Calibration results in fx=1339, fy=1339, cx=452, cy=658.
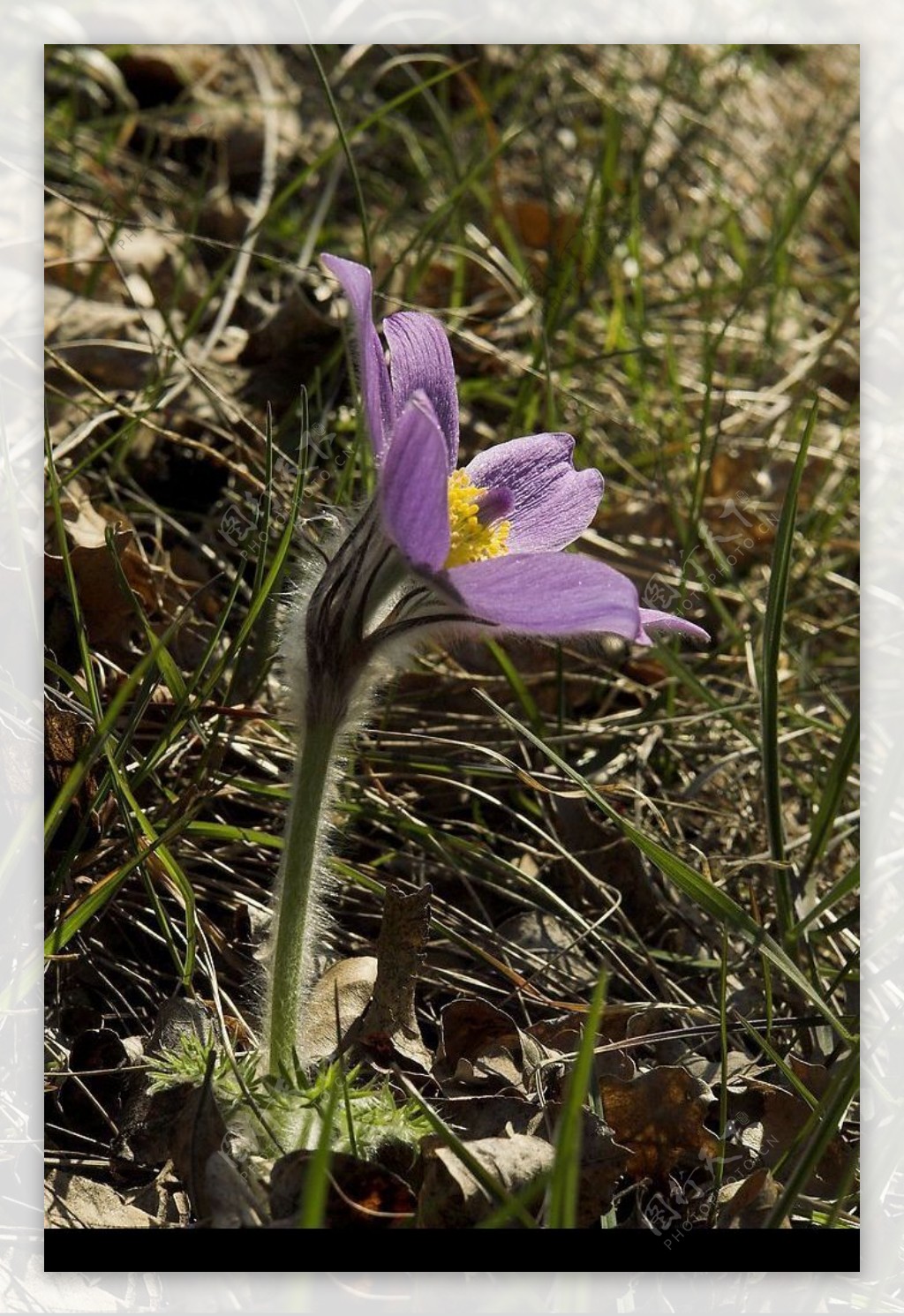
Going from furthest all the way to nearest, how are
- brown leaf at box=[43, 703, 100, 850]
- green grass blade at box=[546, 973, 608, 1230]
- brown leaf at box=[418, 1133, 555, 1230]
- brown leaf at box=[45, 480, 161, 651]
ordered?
brown leaf at box=[45, 480, 161, 651], brown leaf at box=[43, 703, 100, 850], brown leaf at box=[418, 1133, 555, 1230], green grass blade at box=[546, 973, 608, 1230]

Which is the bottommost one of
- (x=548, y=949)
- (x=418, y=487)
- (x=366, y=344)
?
(x=548, y=949)

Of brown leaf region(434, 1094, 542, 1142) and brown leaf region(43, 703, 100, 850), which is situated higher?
brown leaf region(43, 703, 100, 850)

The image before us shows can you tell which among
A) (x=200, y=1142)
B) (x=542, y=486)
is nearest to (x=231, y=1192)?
(x=200, y=1142)

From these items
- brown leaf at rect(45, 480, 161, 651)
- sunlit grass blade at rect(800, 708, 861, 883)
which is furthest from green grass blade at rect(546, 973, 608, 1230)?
brown leaf at rect(45, 480, 161, 651)

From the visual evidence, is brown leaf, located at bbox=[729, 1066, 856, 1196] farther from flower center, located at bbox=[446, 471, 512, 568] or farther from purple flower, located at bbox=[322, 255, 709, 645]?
flower center, located at bbox=[446, 471, 512, 568]

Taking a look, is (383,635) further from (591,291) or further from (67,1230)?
(591,291)

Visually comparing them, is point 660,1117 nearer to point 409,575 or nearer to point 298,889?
point 298,889
